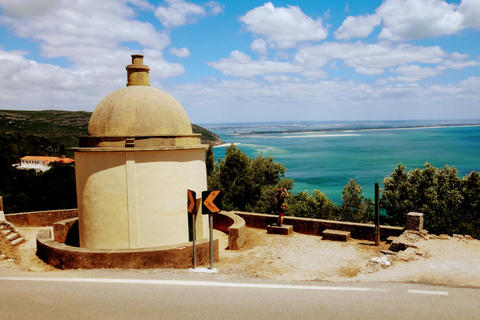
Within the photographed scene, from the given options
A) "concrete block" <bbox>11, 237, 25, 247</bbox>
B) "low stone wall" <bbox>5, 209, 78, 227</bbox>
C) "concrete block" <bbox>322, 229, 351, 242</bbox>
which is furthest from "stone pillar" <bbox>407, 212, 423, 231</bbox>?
"low stone wall" <bbox>5, 209, 78, 227</bbox>

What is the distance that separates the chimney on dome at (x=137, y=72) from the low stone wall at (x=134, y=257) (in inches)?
238

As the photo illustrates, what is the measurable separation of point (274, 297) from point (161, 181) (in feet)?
19.0

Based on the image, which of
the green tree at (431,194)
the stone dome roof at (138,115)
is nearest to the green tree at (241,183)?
the green tree at (431,194)

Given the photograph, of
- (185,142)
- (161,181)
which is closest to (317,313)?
(161,181)

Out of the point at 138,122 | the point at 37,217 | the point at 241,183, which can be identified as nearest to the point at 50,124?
the point at 241,183

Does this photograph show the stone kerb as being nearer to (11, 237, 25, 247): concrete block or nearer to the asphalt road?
(11, 237, 25, 247): concrete block

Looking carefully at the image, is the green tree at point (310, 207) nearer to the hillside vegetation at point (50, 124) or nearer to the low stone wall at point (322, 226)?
the low stone wall at point (322, 226)

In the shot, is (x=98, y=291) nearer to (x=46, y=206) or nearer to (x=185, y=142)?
(x=185, y=142)

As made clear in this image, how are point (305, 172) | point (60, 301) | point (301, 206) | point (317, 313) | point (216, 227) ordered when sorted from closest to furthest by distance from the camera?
point (317, 313) → point (60, 301) → point (216, 227) → point (301, 206) → point (305, 172)

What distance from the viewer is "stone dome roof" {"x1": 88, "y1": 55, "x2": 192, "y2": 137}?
11.2m

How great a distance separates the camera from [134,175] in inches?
423

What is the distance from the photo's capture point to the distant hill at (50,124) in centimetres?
9138

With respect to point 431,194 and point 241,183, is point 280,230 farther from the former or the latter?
point 431,194

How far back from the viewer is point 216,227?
1548cm
